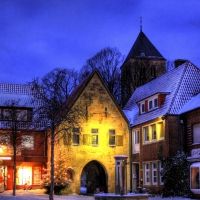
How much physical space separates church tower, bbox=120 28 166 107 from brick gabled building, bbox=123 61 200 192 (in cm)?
1857

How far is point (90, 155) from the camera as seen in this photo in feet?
135

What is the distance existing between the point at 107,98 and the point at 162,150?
878 cm

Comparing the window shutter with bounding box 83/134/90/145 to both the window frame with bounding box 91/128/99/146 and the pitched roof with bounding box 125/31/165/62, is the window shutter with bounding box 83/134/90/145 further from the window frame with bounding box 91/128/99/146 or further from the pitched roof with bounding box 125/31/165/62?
the pitched roof with bounding box 125/31/165/62

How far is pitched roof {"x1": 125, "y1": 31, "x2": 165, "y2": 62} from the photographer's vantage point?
77938mm

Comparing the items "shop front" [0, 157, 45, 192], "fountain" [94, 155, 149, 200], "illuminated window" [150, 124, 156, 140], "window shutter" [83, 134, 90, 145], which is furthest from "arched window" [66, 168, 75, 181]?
"fountain" [94, 155, 149, 200]

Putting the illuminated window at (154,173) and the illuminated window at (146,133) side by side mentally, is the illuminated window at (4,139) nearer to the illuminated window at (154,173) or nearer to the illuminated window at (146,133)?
the illuminated window at (146,133)

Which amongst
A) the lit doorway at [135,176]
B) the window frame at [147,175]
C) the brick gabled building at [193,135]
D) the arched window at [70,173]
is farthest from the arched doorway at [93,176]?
the brick gabled building at [193,135]

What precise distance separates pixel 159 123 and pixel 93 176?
11754 millimetres

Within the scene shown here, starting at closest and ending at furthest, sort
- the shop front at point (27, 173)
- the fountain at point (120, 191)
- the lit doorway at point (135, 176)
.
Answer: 1. the fountain at point (120, 191)
2. the lit doorway at point (135, 176)
3. the shop front at point (27, 173)

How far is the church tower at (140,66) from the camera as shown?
61503mm

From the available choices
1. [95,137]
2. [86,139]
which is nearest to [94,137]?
[95,137]

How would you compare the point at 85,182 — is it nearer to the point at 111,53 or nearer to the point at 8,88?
the point at 8,88

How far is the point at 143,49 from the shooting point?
8031cm

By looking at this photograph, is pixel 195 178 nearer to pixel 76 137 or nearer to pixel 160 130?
pixel 160 130
